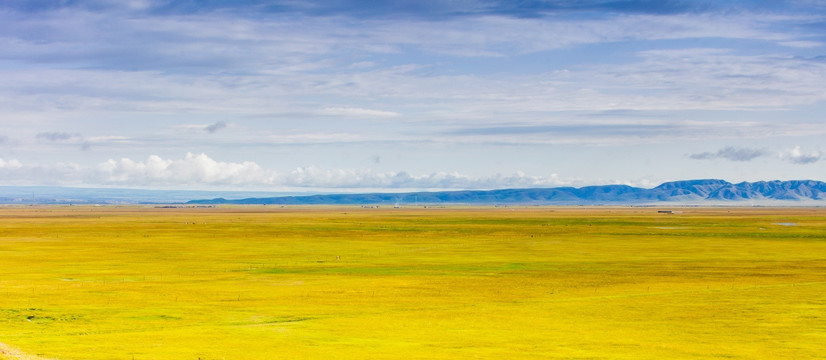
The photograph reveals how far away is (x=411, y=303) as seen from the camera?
164 feet

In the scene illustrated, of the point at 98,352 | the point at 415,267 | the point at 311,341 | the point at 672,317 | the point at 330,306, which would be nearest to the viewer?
the point at 98,352

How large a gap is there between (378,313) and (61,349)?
1741 centimetres

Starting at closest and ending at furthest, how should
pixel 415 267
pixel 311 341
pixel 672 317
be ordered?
pixel 311 341
pixel 672 317
pixel 415 267

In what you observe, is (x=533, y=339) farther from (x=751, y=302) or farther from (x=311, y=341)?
(x=751, y=302)

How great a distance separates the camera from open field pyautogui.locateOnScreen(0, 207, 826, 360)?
3538cm

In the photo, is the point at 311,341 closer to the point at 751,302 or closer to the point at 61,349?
the point at 61,349

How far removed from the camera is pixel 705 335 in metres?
38.6

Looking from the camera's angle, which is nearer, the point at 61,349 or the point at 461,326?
the point at 61,349

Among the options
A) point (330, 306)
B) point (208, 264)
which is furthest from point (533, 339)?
point (208, 264)

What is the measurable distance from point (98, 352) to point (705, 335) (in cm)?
2695

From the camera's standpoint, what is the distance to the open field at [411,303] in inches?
1393

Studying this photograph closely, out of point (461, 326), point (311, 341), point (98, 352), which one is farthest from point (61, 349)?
point (461, 326)

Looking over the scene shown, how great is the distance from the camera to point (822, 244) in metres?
107

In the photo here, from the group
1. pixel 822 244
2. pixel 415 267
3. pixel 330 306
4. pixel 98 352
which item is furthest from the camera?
pixel 822 244
